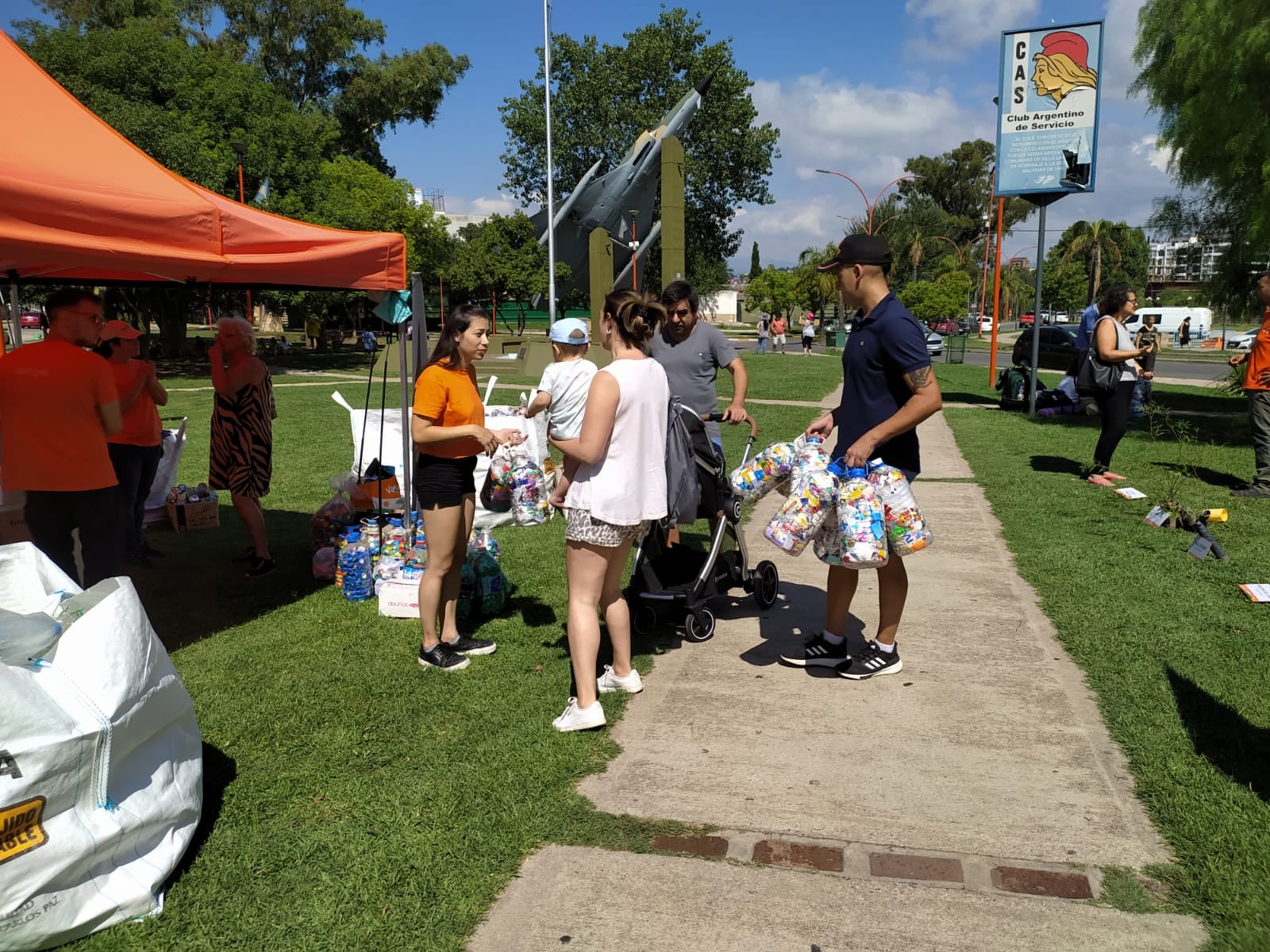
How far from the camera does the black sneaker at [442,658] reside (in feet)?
15.0

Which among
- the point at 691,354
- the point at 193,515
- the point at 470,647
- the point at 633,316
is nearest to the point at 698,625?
the point at 470,647

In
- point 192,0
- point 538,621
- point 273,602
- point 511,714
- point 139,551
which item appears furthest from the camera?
point 192,0

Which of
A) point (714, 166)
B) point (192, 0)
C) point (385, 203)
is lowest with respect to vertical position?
point (385, 203)

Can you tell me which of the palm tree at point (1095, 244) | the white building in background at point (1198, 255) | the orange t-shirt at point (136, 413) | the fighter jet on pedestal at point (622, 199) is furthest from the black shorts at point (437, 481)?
the palm tree at point (1095, 244)

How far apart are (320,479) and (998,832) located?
7942mm

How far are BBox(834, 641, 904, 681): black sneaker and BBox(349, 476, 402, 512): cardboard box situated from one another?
148 inches

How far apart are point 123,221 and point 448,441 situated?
1.75 m

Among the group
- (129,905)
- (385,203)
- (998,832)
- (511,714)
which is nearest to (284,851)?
(129,905)

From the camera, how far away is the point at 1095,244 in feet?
216

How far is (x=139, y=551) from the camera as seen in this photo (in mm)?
6656

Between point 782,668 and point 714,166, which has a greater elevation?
point 714,166

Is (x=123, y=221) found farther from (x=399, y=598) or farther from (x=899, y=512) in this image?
(x=899, y=512)

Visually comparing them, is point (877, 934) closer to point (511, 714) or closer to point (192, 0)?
point (511, 714)

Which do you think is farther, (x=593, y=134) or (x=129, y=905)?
(x=593, y=134)
